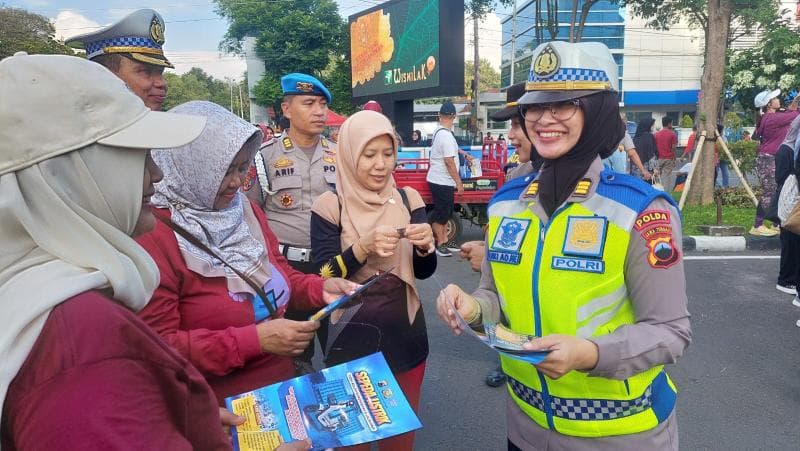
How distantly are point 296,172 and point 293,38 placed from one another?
2805 centimetres

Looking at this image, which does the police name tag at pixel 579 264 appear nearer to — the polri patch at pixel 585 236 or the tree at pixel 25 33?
the polri patch at pixel 585 236

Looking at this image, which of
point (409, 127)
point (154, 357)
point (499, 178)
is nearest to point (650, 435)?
point (154, 357)

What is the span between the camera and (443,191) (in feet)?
23.7

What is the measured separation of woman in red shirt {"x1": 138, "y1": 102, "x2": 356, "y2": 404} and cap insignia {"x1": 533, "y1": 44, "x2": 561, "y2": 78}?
3.07 feet

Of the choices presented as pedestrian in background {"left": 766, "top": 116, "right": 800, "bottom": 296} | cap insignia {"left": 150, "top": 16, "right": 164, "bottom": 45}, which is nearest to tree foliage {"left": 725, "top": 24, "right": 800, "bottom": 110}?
pedestrian in background {"left": 766, "top": 116, "right": 800, "bottom": 296}

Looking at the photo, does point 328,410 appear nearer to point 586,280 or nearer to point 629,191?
point 586,280

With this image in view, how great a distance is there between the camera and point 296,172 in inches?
130

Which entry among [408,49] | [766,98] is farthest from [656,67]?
[766,98]

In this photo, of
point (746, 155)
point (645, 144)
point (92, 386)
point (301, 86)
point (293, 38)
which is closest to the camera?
point (92, 386)

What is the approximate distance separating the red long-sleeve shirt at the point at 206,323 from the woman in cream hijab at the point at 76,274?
1.99 ft

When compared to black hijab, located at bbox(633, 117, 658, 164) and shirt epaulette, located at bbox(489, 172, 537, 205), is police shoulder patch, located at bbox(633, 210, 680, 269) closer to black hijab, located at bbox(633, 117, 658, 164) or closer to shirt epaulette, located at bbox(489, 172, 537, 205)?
shirt epaulette, located at bbox(489, 172, 537, 205)

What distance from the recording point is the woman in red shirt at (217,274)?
1604 mm

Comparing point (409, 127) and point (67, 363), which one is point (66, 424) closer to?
point (67, 363)

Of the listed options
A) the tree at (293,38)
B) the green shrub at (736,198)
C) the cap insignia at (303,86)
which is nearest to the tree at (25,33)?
the tree at (293,38)
